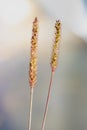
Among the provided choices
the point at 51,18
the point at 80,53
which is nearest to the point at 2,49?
the point at 51,18

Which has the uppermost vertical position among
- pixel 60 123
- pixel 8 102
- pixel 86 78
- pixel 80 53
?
pixel 80 53

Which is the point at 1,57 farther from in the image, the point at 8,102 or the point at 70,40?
the point at 70,40

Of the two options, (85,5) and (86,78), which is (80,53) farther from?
(85,5)

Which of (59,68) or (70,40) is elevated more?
(70,40)

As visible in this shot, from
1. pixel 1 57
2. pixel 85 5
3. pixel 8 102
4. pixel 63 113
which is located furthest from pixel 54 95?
pixel 85 5

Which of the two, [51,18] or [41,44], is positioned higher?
[51,18]

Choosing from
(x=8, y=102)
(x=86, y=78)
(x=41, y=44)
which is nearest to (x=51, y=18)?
(x=41, y=44)
